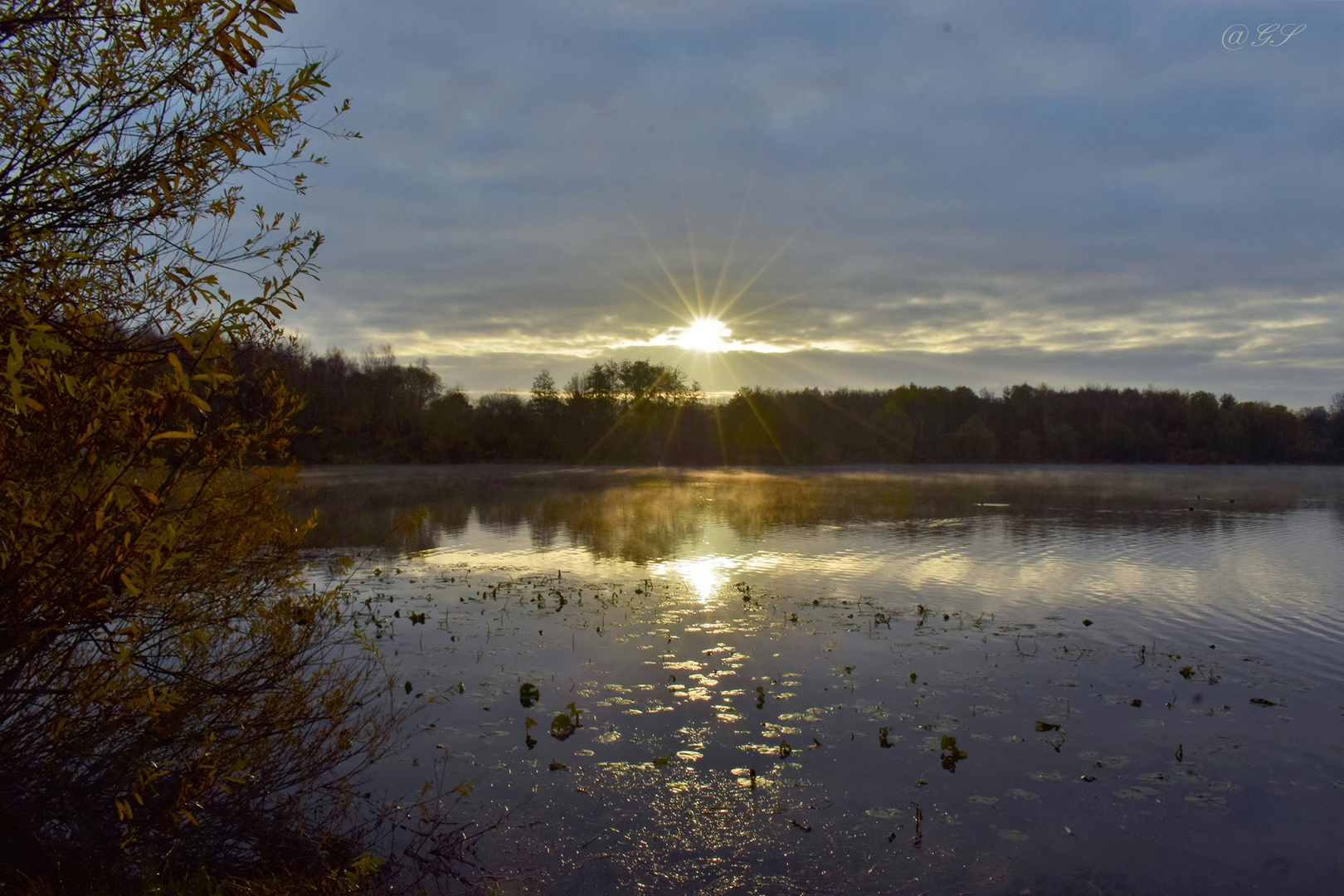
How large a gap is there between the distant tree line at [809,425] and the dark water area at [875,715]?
70.0 m

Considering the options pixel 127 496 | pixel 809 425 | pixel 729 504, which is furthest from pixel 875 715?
pixel 809 425

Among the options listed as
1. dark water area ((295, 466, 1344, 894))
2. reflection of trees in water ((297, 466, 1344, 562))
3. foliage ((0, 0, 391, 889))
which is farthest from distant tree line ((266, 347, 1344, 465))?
foliage ((0, 0, 391, 889))

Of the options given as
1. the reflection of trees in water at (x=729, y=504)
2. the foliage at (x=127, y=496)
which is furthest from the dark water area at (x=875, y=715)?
the reflection of trees in water at (x=729, y=504)

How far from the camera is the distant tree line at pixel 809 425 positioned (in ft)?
291

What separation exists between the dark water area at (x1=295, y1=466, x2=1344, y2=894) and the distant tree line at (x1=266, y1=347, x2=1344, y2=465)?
70.0 metres

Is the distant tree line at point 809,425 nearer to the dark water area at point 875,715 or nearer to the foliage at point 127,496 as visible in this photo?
the dark water area at point 875,715

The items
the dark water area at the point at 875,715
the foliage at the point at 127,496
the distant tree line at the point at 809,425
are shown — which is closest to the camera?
the foliage at the point at 127,496

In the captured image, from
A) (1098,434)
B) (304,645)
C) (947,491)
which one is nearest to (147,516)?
(304,645)

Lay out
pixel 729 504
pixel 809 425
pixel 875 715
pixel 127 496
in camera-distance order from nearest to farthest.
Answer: pixel 127 496 → pixel 875 715 → pixel 729 504 → pixel 809 425

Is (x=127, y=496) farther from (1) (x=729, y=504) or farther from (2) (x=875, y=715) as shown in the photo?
(1) (x=729, y=504)

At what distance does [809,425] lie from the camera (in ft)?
340

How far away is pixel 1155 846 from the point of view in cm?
611

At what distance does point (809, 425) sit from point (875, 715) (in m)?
96.4

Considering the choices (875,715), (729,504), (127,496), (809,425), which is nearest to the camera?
(127,496)
